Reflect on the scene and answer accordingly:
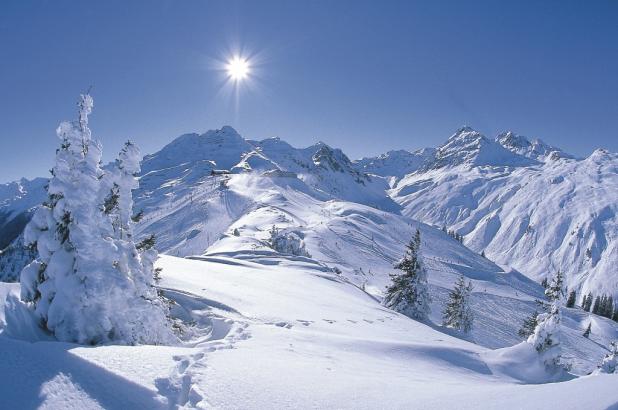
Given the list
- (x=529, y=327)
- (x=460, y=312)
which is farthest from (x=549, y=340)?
(x=529, y=327)

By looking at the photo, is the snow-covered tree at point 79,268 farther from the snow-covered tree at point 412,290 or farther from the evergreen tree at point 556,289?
the snow-covered tree at point 412,290

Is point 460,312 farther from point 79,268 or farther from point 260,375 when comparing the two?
point 79,268

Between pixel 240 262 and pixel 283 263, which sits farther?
pixel 283 263

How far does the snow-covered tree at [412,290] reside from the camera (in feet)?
104

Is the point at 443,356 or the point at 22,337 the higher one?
the point at 443,356

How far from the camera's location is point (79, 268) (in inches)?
316

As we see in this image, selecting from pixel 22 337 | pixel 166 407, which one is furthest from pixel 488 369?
pixel 22 337

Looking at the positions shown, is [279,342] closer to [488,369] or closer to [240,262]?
[488,369]

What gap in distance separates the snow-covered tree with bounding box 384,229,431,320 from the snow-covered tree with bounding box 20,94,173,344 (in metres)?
25.8

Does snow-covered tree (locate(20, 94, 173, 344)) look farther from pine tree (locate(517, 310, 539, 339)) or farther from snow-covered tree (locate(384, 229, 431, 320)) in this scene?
pine tree (locate(517, 310, 539, 339))

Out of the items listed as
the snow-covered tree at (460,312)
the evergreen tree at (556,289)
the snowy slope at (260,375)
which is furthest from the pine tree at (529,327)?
the snowy slope at (260,375)

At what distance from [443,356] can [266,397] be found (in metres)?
7.64

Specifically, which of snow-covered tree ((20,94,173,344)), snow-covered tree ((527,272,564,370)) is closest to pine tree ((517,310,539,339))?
snow-covered tree ((527,272,564,370))

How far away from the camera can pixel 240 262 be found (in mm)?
29938
